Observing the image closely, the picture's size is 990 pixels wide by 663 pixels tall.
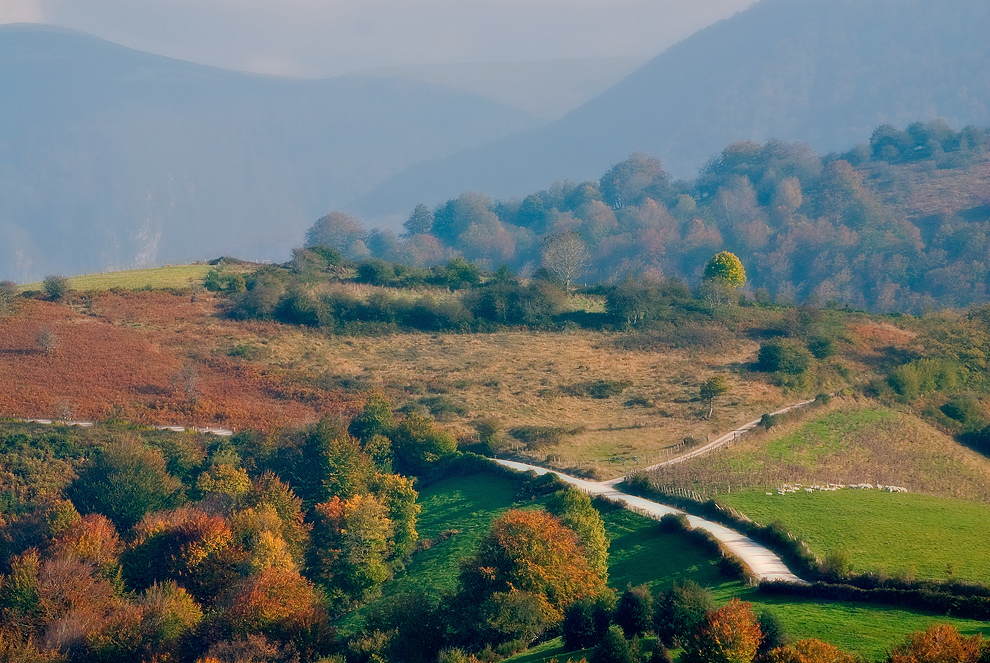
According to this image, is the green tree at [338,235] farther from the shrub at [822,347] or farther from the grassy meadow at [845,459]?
the grassy meadow at [845,459]

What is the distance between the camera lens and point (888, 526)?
36438mm

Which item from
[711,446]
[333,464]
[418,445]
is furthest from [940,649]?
[418,445]

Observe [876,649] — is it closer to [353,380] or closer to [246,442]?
[246,442]

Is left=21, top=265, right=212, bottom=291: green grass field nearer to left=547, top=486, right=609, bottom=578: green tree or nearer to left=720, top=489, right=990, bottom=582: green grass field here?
left=547, top=486, right=609, bottom=578: green tree

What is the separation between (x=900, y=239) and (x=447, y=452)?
385ft

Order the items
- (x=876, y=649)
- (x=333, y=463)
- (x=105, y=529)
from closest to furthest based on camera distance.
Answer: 1. (x=876, y=649)
2. (x=105, y=529)
3. (x=333, y=463)

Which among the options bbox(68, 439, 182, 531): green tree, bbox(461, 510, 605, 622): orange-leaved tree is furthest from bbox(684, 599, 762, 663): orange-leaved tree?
bbox(68, 439, 182, 531): green tree

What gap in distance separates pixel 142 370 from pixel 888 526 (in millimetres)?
48093

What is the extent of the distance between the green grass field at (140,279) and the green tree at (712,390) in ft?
155

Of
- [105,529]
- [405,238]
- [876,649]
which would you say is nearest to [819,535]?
[876,649]

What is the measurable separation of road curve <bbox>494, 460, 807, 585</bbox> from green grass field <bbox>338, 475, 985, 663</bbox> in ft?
3.33

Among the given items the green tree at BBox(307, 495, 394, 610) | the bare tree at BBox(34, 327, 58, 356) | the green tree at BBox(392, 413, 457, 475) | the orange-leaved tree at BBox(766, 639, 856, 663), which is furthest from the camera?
the bare tree at BBox(34, 327, 58, 356)

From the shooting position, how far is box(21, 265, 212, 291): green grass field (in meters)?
82.3

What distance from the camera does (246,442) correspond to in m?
51.6
